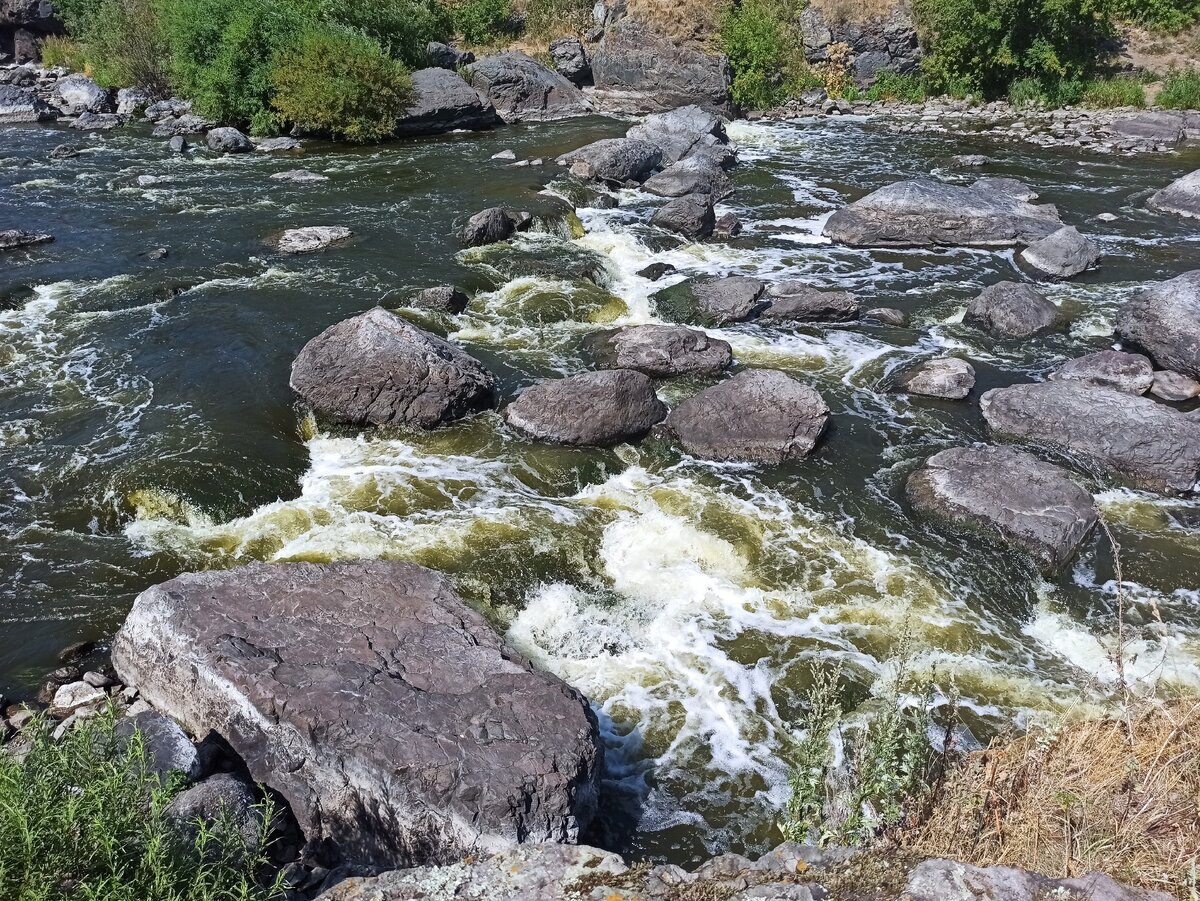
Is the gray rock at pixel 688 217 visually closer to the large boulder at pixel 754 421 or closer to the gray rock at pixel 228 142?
the large boulder at pixel 754 421

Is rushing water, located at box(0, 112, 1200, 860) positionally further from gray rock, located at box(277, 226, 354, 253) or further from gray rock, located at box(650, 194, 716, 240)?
gray rock, located at box(650, 194, 716, 240)

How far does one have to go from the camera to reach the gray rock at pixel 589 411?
1145 cm

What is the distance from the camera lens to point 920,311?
15.9 m

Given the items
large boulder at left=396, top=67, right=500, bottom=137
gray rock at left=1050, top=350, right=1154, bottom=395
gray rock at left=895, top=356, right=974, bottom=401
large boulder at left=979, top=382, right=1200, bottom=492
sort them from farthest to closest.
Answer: large boulder at left=396, top=67, right=500, bottom=137
gray rock at left=895, top=356, right=974, bottom=401
gray rock at left=1050, top=350, right=1154, bottom=395
large boulder at left=979, top=382, right=1200, bottom=492

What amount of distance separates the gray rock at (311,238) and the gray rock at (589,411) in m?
8.63

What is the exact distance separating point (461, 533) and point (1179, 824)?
704 cm

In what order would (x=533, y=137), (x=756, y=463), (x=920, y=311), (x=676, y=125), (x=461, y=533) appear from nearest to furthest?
(x=461, y=533) → (x=756, y=463) → (x=920, y=311) → (x=676, y=125) → (x=533, y=137)

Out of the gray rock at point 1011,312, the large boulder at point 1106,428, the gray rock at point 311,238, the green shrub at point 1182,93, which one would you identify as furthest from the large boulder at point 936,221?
the green shrub at point 1182,93

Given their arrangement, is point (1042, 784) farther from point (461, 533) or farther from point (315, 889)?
point (461, 533)

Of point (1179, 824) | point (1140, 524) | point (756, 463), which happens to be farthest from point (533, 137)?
point (1179, 824)

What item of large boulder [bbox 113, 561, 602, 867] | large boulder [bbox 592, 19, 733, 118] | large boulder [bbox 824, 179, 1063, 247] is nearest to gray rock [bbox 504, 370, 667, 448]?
large boulder [bbox 113, 561, 602, 867]

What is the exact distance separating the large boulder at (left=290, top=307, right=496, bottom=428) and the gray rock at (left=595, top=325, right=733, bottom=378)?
248cm

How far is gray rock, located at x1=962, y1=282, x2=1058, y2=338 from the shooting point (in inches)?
582

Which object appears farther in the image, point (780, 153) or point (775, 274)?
point (780, 153)
